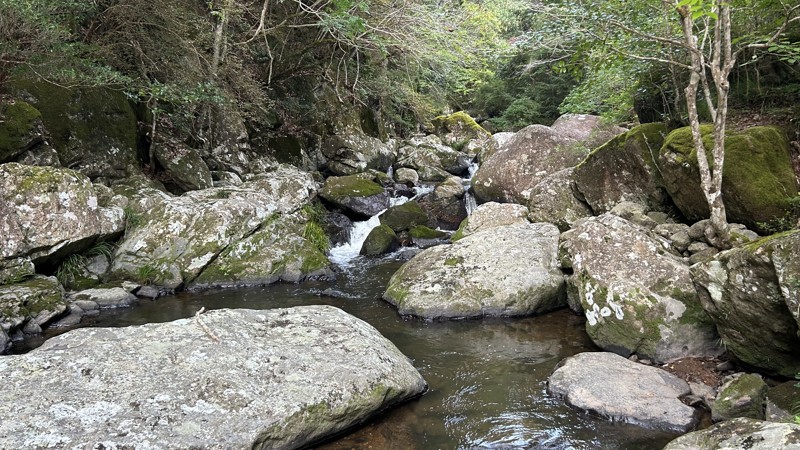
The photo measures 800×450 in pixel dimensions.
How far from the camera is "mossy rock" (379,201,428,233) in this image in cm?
1284

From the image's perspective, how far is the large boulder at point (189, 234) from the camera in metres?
9.29

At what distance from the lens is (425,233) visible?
12477mm

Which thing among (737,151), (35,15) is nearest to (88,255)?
(35,15)

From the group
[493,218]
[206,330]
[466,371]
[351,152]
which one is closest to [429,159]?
[351,152]

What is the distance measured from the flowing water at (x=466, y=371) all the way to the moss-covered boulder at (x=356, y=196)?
407cm

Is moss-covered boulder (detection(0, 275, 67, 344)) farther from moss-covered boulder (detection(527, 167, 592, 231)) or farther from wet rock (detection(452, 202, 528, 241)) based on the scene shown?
moss-covered boulder (detection(527, 167, 592, 231))

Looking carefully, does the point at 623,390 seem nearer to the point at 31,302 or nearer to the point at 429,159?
the point at 31,302

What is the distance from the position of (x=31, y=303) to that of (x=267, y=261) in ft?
12.7

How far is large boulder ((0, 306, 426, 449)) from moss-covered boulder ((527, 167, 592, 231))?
574 cm

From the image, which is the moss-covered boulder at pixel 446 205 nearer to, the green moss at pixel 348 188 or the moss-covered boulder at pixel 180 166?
the green moss at pixel 348 188

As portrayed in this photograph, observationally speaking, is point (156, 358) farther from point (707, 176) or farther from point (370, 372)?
point (707, 176)

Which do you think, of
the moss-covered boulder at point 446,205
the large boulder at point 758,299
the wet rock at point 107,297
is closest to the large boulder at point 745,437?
the large boulder at point 758,299

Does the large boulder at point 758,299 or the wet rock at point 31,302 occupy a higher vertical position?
the large boulder at point 758,299

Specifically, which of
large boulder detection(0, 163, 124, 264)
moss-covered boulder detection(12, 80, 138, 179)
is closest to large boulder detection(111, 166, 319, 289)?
large boulder detection(0, 163, 124, 264)
